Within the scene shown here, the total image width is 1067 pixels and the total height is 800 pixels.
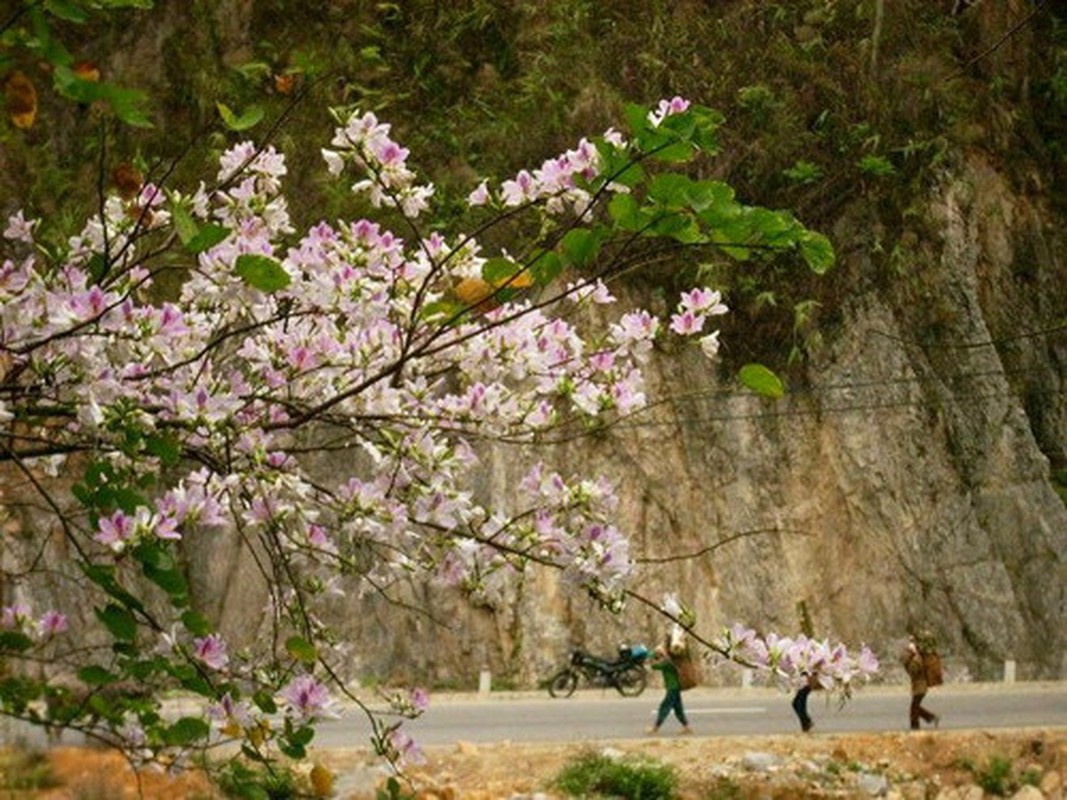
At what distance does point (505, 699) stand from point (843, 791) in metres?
4.73

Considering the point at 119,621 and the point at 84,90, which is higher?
the point at 84,90

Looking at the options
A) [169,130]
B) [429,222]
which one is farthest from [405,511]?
[169,130]

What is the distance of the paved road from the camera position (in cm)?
1452

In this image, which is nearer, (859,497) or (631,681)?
(631,681)

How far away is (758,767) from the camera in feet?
45.2

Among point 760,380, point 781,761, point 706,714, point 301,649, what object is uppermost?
point 760,380

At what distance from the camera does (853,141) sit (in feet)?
71.9

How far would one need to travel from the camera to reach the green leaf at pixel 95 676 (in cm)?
286

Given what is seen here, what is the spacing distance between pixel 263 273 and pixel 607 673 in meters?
15.1

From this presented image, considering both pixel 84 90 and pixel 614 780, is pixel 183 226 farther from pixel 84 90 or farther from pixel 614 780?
pixel 614 780

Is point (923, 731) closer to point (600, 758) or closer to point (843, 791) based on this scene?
point (843, 791)

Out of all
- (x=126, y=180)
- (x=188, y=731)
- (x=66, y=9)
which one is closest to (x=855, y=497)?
(x=126, y=180)

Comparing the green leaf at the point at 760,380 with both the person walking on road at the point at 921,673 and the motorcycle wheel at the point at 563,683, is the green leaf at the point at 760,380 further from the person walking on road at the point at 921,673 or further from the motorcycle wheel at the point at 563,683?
the motorcycle wheel at the point at 563,683

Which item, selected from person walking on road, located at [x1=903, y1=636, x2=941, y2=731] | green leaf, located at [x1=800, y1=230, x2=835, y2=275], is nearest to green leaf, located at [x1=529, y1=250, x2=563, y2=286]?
green leaf, located at [x1=800, y1=230, x2=835, y2=275]
